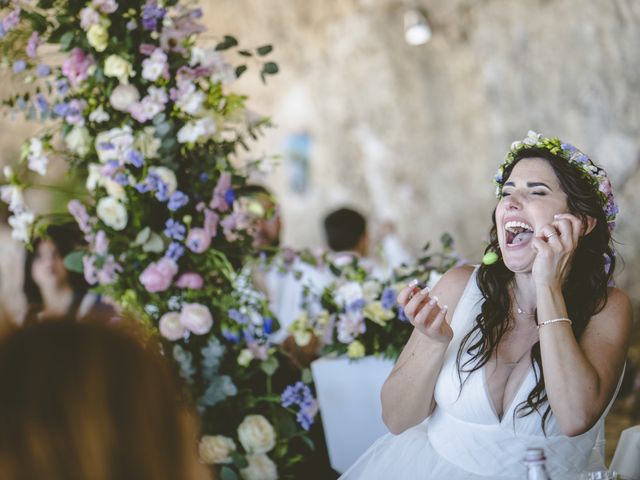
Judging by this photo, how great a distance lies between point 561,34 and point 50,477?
7.23 metres

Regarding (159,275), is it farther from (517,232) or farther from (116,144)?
(517,232)

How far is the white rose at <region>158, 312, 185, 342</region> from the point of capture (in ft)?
7.99

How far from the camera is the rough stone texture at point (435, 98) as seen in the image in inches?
268

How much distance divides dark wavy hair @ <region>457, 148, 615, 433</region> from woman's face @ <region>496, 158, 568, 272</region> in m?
0.03

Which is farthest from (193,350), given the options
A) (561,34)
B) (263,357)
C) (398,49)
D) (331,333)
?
(398,49)

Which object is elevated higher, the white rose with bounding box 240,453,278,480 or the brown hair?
the brown hair

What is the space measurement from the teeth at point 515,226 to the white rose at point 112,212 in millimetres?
1211

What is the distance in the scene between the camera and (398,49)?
9.26 m

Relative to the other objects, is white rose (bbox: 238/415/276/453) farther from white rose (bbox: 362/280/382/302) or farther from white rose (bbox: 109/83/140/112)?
white rose (bbox: 109/83/140/112)

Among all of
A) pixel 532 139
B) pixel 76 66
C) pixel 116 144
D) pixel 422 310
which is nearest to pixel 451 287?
pixel 422 310

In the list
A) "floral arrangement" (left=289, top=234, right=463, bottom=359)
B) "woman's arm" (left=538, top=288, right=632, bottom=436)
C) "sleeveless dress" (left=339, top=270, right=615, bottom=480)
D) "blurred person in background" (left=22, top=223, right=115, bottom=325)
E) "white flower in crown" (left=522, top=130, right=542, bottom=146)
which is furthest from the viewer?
"blurred person in background" (left=22, top=223, right=115, bottom=325)

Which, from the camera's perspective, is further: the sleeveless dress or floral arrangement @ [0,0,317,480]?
floral arrangement @ [0,0,317,480]

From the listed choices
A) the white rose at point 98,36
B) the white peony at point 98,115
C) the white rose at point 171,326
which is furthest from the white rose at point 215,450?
the white rose at point 98,36

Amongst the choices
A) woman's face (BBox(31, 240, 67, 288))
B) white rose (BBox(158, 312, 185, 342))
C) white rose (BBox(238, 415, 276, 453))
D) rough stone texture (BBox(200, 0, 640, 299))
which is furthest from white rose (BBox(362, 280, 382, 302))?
rough stone texture (BBox(200, 0, 640, 299))
